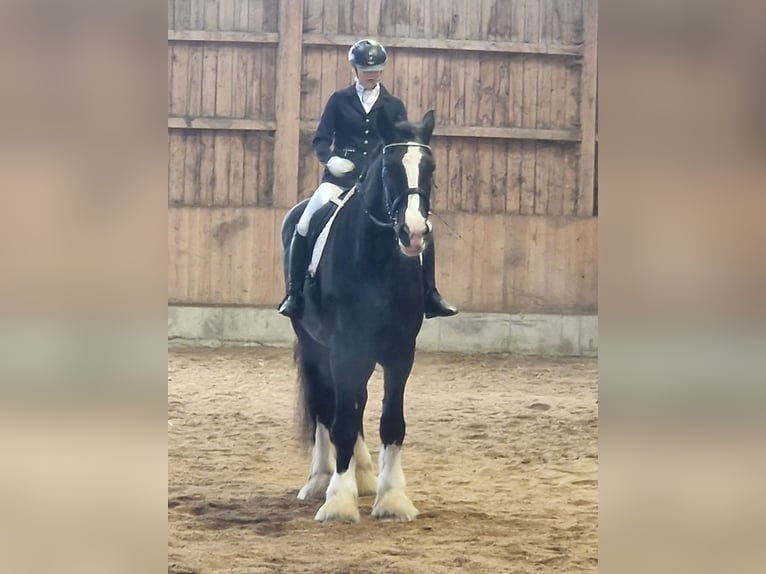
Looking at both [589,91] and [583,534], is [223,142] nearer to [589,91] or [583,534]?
[589,91]

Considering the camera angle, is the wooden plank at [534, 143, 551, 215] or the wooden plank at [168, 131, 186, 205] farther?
the wooden plank at [534, 143, 551, 215]

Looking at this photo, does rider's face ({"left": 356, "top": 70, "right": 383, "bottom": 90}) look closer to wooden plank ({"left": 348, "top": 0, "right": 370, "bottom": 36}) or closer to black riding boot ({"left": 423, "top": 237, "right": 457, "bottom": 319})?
wooden plank ({"left": 348, "top": 0, "right": 370, "bottom": 36})

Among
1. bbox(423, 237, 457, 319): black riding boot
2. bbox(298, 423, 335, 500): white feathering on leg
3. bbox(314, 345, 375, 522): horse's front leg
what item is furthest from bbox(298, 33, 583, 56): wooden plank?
bbox(298, 423, 335, 500): white feathering on leg

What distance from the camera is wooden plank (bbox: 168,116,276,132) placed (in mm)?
2133

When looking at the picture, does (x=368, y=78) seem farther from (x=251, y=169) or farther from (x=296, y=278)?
(x=296, y=278)

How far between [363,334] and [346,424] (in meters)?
0.27

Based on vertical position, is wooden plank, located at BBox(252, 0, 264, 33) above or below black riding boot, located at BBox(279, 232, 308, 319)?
above

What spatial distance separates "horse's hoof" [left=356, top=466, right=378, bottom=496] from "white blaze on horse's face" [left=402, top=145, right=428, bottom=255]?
2.12 ft

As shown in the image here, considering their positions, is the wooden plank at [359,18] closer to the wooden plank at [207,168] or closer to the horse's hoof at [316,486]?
the wooden plank at [207,168]

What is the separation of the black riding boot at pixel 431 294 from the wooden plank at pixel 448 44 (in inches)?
21.7

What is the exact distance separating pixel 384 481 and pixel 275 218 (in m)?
0.83

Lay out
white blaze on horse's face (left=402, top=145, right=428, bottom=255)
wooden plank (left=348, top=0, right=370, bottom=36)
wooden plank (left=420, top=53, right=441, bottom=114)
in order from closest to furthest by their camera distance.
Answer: white blaze on horse's face (left=402, top=145, right=428, bottom=255) → wooden plank (left=348, top=0, right=370, bottom=36) → wooden plank (left=420, top=53, right=441, bottom=114)

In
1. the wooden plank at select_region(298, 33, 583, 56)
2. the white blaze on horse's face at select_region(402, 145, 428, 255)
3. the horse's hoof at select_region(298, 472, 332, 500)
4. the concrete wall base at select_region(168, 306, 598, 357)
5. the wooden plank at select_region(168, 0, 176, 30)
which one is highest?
the wooden plank at select_region(168, 0, 176, 30)

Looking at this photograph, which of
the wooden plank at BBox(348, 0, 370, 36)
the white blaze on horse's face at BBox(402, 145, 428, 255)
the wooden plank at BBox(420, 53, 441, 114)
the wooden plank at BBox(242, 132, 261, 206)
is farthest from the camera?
the wooden plank at BBox(242, 132, 261, 206)
